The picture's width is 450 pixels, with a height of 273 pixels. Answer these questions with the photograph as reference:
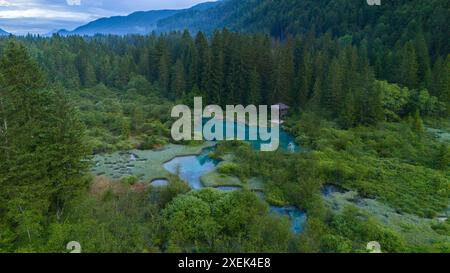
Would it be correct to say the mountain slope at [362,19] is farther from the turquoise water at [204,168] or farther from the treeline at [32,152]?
the treeline at [32,152]

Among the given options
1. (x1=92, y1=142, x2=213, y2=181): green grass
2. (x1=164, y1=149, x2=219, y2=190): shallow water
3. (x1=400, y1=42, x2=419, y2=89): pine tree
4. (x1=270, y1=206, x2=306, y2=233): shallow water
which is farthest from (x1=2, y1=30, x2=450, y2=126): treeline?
(x1=270, y1=206, x2=306, y2=233): shallow water

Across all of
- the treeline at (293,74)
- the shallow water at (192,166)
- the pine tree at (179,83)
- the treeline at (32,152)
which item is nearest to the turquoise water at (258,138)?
the shallow water at (192,166)

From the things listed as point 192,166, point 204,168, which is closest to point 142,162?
point 192,166

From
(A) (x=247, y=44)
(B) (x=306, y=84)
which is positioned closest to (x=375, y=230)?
(B) (x=306, y=84)

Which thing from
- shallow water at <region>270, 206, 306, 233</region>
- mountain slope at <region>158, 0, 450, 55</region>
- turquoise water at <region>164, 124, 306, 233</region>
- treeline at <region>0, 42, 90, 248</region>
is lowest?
shallow water at <region>270, 206, 306, 233</region>

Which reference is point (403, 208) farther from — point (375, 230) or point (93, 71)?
point (93, 71)

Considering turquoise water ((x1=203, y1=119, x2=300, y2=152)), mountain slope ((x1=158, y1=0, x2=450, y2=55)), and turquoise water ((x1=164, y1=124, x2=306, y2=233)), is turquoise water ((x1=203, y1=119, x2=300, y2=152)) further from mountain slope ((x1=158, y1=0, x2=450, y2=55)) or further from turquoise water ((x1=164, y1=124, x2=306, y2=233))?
mountain slope ((x1=158, y1=0, x2=450, y2=55))

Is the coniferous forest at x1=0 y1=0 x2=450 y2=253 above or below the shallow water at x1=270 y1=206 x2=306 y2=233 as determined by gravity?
above

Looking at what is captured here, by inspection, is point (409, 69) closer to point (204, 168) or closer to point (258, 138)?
point (258, 138)
